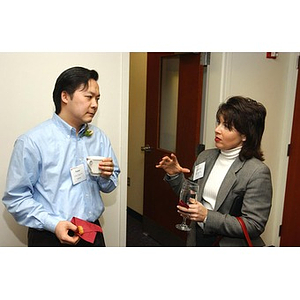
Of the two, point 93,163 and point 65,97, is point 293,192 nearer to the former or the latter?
point 93,163

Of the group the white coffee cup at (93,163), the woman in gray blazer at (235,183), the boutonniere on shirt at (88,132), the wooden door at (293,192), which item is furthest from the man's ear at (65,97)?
the wooden door at (293,192)

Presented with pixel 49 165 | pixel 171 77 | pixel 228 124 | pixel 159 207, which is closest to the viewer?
pixel 49 165

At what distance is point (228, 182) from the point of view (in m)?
1.26

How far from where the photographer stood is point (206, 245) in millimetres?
1359

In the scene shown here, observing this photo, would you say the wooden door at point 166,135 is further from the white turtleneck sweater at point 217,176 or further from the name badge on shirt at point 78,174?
the name badge on shirt at point 78,174

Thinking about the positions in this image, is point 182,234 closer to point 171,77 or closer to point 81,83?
point 171,77

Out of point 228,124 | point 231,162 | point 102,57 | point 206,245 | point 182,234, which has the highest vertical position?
point 102,57

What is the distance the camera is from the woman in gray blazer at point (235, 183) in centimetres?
121

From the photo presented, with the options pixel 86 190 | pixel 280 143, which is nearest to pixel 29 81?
pixel 86 190

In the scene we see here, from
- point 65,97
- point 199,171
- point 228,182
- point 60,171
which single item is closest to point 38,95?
point 65,97

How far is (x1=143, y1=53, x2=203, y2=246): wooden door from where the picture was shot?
2070 mm

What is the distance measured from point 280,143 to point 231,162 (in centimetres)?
119

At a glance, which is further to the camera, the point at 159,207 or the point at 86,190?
the point at 159,207

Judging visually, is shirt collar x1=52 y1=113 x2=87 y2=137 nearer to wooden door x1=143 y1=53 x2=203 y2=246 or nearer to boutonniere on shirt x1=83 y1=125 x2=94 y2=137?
boutonniere on shirt x1=83 y1=125 x2=94 y2=137
